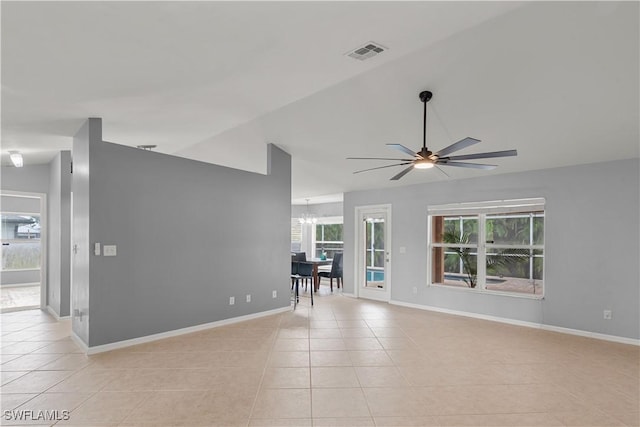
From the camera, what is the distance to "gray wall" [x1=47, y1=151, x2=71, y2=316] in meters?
5.18

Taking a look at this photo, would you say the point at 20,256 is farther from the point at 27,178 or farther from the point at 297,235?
the point at 297,235

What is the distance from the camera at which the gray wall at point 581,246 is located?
4266mm

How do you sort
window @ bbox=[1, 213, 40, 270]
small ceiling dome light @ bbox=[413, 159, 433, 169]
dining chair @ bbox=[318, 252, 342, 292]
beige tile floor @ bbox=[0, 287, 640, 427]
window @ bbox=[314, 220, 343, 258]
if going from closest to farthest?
beige tile floor @ bbox=[0, 287, 640, 427] < small ceiling dome light @ bbox=[413, 159, 433, 169] < window @ bbox=[1, 213, 40, 270] < dining chair @ bbox=[318, 252, 342, 292] < window @ bbox=[314, 220, 343, 258]

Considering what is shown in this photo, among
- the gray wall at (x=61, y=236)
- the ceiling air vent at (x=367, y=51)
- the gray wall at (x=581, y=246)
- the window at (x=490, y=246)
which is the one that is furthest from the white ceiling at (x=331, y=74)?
the window at (x=490, y=246)

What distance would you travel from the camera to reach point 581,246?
15.1ft

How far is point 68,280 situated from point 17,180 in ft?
7.12

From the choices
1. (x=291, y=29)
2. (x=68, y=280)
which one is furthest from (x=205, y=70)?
(x=68, y=280)

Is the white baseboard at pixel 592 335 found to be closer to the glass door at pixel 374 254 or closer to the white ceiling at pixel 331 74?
the white ceiling at pixel 331 74

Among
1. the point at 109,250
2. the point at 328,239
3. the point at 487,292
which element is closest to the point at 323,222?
the point at 328,239

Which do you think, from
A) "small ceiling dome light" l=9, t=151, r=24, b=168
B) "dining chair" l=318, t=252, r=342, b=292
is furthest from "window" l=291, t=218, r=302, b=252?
"small ceiling dome light" l=9, t=151, r=24, b=168

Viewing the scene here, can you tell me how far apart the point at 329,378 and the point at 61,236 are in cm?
478

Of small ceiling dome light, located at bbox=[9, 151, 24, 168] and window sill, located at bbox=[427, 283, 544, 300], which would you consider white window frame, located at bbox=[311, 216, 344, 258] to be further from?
small ceiling dome light, located at bbox=[9, 151, 24, 168]

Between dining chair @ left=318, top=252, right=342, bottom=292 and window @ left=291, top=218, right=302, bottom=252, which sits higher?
window @ left=291, top=218, right=302, bottom=252

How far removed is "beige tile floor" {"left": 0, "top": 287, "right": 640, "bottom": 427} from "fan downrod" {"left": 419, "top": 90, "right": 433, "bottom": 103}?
2.80 m
